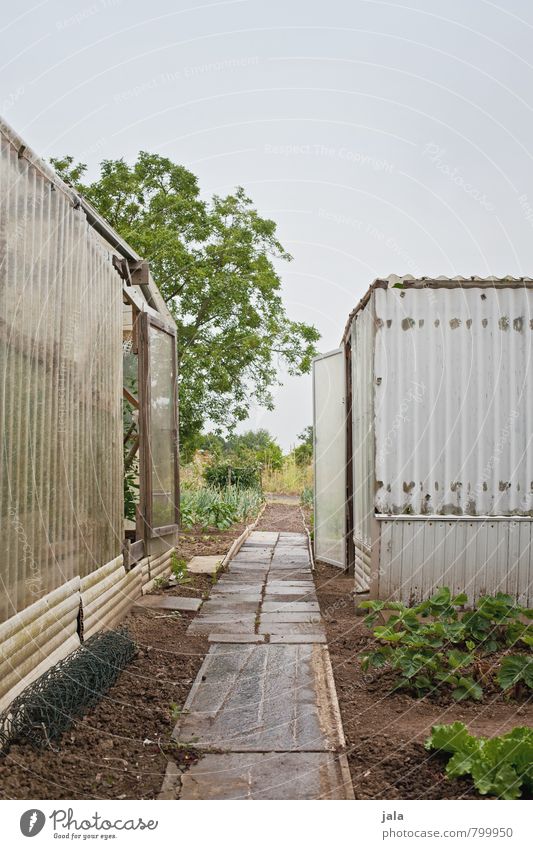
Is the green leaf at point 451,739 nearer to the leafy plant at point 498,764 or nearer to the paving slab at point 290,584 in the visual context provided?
the leafy plant at point 498,764

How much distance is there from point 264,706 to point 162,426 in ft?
12.7

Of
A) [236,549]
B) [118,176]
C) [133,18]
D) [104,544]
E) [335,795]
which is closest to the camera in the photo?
[335,795]

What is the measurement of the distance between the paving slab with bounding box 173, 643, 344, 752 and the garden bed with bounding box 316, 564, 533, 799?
0.10m

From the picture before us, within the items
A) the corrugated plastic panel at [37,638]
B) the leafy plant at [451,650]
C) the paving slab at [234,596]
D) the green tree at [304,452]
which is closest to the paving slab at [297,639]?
the leafy plant at [451,650]

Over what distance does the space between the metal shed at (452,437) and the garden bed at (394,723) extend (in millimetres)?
914

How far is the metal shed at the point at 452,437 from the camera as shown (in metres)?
5.38

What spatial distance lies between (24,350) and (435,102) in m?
3.46

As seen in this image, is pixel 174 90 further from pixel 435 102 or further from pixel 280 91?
pixel 435 102

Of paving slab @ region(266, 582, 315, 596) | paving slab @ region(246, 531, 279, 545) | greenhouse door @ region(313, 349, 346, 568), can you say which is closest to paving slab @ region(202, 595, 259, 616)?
paving slab @ region(266, 582, 315, 596)

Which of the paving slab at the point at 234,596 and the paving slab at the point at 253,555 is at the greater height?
the paving slab at the point at 253,555

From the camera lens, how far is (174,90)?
515cm

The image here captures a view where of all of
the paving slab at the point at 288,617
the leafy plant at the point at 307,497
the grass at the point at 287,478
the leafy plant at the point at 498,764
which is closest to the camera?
the leafy plant at the point at 498,764

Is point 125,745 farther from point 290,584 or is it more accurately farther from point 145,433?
point 290,584

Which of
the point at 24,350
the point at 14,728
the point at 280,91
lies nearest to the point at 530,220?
the point at 280,91
